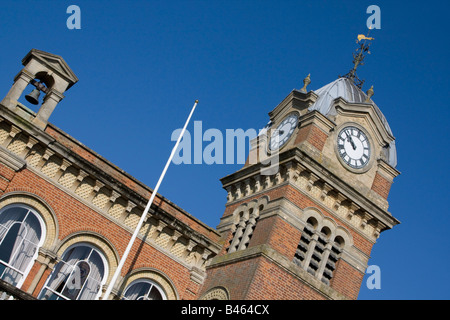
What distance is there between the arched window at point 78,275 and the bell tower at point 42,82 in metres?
4.68

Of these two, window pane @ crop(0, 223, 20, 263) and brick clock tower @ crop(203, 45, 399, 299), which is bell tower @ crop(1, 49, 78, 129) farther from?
brick clock tower @ crop(203, 45, 399, 299)

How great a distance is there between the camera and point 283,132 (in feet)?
86.0

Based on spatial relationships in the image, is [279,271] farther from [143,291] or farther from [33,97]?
[33,97]

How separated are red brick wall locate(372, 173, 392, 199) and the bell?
14.2 meters

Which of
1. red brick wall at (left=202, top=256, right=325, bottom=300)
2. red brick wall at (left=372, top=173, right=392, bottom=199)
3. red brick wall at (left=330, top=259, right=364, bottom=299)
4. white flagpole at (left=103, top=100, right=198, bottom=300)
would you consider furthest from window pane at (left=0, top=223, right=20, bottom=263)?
red brick wall at (left=372, top=173, right=392, bottom=199)

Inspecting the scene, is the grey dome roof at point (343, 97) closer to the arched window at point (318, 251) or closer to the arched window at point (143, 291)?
the arched window at point (318, 251)

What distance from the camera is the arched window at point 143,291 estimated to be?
21.4 m

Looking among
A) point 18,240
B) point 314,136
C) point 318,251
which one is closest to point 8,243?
point 18,240

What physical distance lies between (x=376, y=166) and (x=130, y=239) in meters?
11.3

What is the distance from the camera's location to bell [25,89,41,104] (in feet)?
67.6

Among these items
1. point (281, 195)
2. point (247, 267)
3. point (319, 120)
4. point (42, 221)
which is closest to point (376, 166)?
point (319, 120)

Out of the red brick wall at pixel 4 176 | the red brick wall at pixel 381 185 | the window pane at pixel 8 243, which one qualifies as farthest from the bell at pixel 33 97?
the red brick wall at pixel 381 185

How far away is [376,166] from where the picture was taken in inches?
1000

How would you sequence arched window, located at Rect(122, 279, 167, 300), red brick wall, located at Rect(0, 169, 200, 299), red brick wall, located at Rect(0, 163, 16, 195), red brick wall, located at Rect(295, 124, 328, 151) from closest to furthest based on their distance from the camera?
red brick wall, located at Rect(0, 163, 16, 195)
red brick wall, located at Rect(0, 169, 200, 299)
arched window, located at Rect(122, 279, 167, 300)
red brick wall, located at Rect(295, 124, 328, 151)
